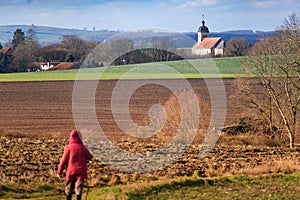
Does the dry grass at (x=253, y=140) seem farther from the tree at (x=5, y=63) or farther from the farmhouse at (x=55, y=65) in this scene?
the tree at (x=5, y=63)

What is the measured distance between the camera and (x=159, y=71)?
85.9m

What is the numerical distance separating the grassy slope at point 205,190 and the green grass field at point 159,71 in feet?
173

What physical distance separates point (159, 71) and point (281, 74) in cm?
5268

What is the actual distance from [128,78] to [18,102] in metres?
23.5

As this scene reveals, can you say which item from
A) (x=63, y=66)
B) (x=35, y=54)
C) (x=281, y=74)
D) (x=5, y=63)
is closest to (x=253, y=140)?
(x=281, y=74)

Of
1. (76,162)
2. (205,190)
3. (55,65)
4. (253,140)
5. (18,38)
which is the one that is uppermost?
(18,38)

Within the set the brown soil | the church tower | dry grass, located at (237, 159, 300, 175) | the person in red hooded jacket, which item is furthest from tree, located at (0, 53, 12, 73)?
the person in red hooded jacket

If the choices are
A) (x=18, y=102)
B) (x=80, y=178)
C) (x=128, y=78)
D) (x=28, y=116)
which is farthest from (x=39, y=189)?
(x=128, y=78)

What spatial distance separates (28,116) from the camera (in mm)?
44531

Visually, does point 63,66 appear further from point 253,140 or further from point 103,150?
point 103,150

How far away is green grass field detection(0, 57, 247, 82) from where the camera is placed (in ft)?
241

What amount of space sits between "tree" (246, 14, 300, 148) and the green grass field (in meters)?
34.2

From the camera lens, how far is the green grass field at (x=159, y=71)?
241ft

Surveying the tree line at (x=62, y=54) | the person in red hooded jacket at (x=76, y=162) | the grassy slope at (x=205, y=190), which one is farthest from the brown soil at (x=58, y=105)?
the person in red hooded jacket at (x=76, y=162)
